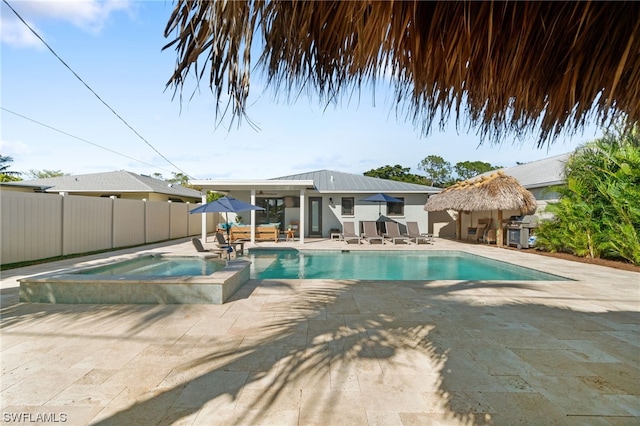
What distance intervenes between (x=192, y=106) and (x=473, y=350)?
3911 millimetres

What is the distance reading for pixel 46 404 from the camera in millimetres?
2631

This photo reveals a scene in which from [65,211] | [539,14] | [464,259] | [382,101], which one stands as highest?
[539,14]

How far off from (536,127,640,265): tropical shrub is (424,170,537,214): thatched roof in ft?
6.44

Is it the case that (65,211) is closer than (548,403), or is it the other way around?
(548,403)

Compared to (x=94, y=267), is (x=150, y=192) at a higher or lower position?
higher

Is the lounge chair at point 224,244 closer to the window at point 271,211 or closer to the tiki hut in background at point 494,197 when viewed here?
the window at point 271,211

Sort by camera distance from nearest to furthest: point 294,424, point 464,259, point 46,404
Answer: point 294,424 < point 46,404 < point 464,259

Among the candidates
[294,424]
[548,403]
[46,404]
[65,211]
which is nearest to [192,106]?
[294,424]

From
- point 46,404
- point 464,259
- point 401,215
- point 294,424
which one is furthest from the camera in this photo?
point 401,215

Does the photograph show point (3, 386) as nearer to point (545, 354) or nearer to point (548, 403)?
point (548, 403)

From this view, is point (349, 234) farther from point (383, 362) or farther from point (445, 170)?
point (445, 170)

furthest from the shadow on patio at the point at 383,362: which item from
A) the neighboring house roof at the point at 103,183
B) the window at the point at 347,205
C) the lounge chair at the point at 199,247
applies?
the neighboring house roof at the point at 103,183

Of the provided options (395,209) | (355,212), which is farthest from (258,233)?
(395,209)

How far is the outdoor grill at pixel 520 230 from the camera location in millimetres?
13570
